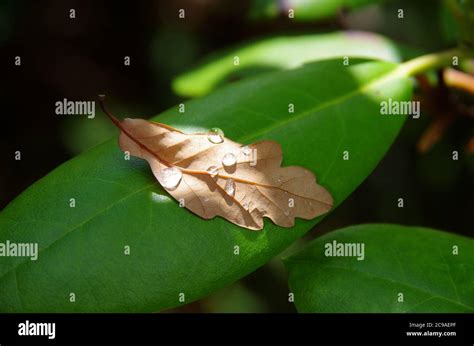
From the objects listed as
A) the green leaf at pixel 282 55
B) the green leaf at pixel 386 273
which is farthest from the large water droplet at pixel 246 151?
the green leaf at pixel 282 55

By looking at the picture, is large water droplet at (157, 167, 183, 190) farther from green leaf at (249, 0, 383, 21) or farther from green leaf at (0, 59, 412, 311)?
green leaf at (249, 0, 383, 21)

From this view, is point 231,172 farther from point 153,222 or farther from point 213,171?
point 153,222

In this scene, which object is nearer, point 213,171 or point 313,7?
point 213,171

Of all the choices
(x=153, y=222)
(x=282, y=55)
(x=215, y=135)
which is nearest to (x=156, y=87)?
(x=282, y=55)

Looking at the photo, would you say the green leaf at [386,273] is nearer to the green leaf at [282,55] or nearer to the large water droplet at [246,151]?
the large water droplet at [246,151]

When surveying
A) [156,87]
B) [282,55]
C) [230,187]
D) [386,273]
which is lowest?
[386,273]

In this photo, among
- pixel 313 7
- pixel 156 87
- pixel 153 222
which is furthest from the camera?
pixel 156 87
